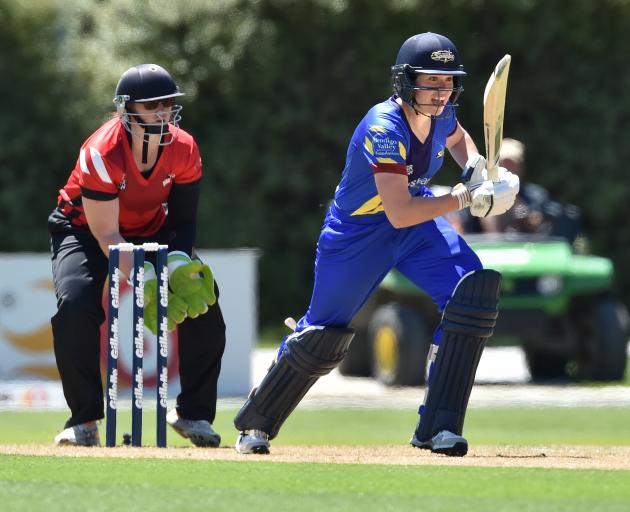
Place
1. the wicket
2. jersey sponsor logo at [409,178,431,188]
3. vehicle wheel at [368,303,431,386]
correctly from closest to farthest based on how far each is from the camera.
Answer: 1. jersey sponsor logo at [409,178,431,188]
2. the wicket
3. vehicle wheel at [368,303,431,386]

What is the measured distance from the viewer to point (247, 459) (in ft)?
23.5

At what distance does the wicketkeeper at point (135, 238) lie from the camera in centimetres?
784

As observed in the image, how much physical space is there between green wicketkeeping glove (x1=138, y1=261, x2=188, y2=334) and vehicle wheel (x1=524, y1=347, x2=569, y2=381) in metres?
6.61

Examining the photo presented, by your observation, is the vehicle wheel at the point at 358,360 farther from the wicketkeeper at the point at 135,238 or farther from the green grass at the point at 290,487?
the green grass at the point at 290,487

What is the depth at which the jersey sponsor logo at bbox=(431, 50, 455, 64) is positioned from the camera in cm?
740

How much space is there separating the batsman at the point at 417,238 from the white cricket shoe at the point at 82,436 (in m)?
1.07

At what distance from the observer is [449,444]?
7.35 metres

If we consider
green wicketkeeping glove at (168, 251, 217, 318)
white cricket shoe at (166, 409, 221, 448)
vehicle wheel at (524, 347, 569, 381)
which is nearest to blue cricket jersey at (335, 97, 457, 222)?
green wicketkeeping glove at (168, 251, 217, 318)

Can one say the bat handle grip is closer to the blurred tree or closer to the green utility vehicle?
the green utility vehicle

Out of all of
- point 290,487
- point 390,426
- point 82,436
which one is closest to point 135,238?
point 82,436

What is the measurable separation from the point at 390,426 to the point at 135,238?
3213mm

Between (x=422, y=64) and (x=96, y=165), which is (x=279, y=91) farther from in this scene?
(x=422, y=64)

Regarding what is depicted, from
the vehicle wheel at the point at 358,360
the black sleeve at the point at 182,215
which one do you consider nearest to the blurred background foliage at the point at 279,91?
the vehicle wheel at the point at 358,360

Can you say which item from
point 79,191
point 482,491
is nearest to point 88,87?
point 79,191
